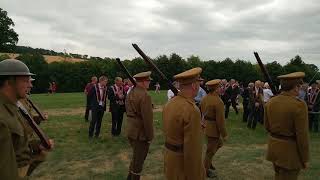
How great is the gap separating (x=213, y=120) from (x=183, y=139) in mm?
3885

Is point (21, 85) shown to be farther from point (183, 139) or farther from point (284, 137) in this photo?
point (284, 137)

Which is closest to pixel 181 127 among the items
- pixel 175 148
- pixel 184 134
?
pixel 184 134

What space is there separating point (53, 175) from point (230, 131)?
844 cm

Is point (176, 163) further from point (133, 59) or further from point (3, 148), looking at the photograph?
point (133, 59)

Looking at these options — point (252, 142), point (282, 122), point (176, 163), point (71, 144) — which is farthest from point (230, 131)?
point (176, 163)

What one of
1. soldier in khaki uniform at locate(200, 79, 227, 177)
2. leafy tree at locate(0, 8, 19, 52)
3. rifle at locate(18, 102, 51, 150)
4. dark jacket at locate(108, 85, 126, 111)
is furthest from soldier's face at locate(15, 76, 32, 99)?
leafy tree at locate(0, 8, 19, 52)

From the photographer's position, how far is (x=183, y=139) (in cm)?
514

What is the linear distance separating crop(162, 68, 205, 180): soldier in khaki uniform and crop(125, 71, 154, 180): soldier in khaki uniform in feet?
8.40

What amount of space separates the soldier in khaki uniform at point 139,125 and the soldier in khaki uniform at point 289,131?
2446 mm

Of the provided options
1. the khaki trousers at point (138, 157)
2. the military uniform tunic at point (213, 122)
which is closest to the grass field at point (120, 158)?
the military uniform tunic at point (213, 122)

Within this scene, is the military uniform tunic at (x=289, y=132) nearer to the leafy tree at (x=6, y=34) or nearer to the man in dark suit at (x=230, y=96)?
the man in dark suit at (x=230, y=96)

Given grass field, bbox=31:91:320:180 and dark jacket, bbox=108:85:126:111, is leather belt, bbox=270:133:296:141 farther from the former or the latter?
dark jacket, bbox=108:85:126:111

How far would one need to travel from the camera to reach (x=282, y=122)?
629cm

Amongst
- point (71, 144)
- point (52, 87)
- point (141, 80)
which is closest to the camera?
point (141, 80)
